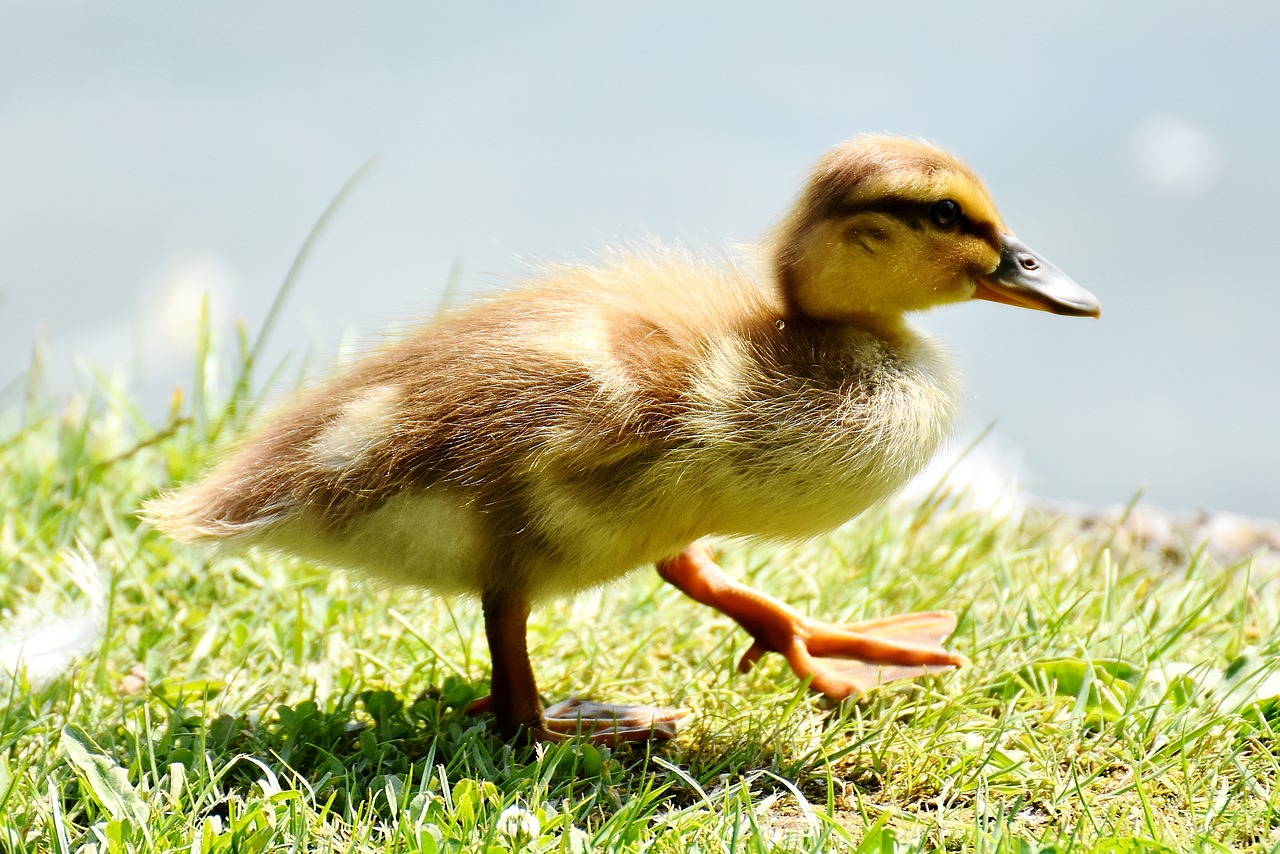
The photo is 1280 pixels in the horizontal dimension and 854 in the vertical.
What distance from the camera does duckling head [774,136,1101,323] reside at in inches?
69.0

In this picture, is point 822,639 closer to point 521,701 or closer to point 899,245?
point 521,701

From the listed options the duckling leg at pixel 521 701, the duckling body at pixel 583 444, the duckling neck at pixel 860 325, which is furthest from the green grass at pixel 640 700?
the duckling neck at pixel 860 325

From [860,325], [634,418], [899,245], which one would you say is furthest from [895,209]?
[634,418]

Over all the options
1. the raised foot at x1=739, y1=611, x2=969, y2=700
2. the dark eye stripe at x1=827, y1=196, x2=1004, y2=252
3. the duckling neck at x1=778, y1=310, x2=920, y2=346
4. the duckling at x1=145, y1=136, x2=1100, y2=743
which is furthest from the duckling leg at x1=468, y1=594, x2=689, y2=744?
the dark eye stripe at x1=827, y1=196, x2=1004, y2=252

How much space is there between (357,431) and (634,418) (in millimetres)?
398

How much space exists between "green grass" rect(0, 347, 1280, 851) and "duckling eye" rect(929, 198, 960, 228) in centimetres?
72

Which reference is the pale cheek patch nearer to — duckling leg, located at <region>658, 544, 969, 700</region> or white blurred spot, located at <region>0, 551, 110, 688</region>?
duckling leg, located at <region>658, 544, 969, 700</region>

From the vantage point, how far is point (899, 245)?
1.76m

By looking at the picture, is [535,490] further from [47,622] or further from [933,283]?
[47,622]

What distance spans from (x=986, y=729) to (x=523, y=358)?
0.90m

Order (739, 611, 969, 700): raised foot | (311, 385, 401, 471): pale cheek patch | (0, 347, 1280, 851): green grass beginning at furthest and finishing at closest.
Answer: (739, 611, 969, 700): raised foot, (311, 385, 401, 471): pale cheek patch, (0, 347, 1280, 851): green grass

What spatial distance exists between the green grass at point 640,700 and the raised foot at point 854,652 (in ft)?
0.14

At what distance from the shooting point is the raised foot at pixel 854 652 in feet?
6.45

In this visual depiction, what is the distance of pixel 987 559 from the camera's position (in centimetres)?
264
